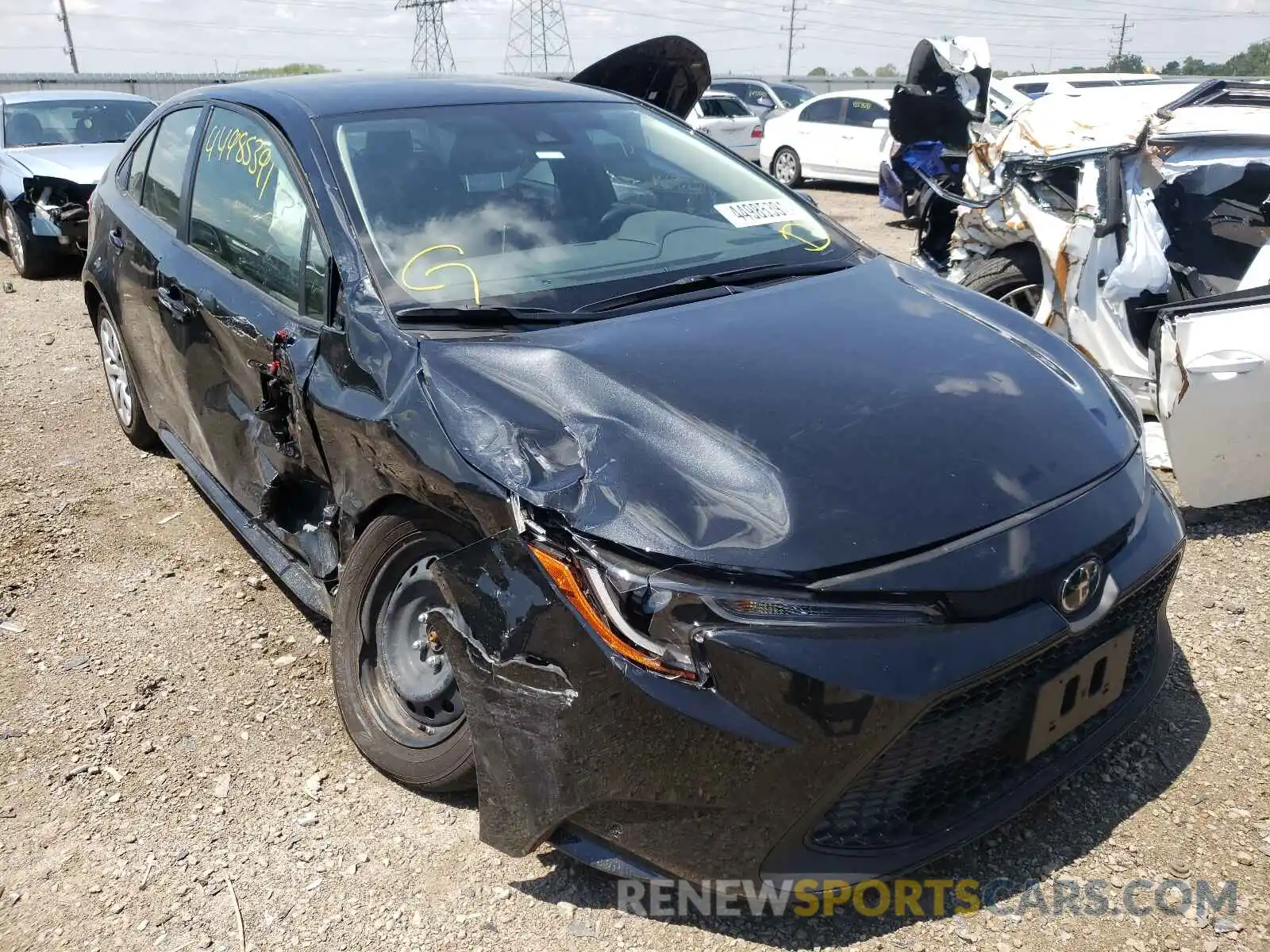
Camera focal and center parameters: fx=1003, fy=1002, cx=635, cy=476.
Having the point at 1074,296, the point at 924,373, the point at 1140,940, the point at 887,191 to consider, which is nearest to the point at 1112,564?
the point at 924,373

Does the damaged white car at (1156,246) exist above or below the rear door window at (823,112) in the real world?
above

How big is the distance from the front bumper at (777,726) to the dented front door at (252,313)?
103 cm

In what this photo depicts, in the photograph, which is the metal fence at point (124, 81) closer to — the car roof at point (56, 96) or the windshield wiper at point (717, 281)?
the car roof at point (56, 96)

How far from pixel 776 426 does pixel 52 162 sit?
8989mm

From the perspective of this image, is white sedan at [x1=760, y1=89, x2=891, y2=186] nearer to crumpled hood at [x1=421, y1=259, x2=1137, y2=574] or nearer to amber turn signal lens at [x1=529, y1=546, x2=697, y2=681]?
crumpled hood at [x1=421, y1=259, x2=1137, y2=574]

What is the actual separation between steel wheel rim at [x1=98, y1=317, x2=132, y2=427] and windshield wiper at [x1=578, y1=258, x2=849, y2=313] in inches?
115

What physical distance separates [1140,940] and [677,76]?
3578 mm

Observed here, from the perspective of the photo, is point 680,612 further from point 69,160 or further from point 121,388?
point 69,160

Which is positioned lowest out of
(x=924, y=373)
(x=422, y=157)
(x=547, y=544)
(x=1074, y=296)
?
(x=1074, y=296)

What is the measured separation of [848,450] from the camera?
203 centimetres

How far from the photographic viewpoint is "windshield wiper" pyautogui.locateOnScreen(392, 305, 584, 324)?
243 cm

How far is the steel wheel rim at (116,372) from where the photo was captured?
459 cm

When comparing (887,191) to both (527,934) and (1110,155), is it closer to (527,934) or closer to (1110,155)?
(1110,155)

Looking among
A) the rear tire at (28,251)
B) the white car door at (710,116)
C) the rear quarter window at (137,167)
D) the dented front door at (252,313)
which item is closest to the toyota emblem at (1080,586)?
the dented front door at (252,313)
